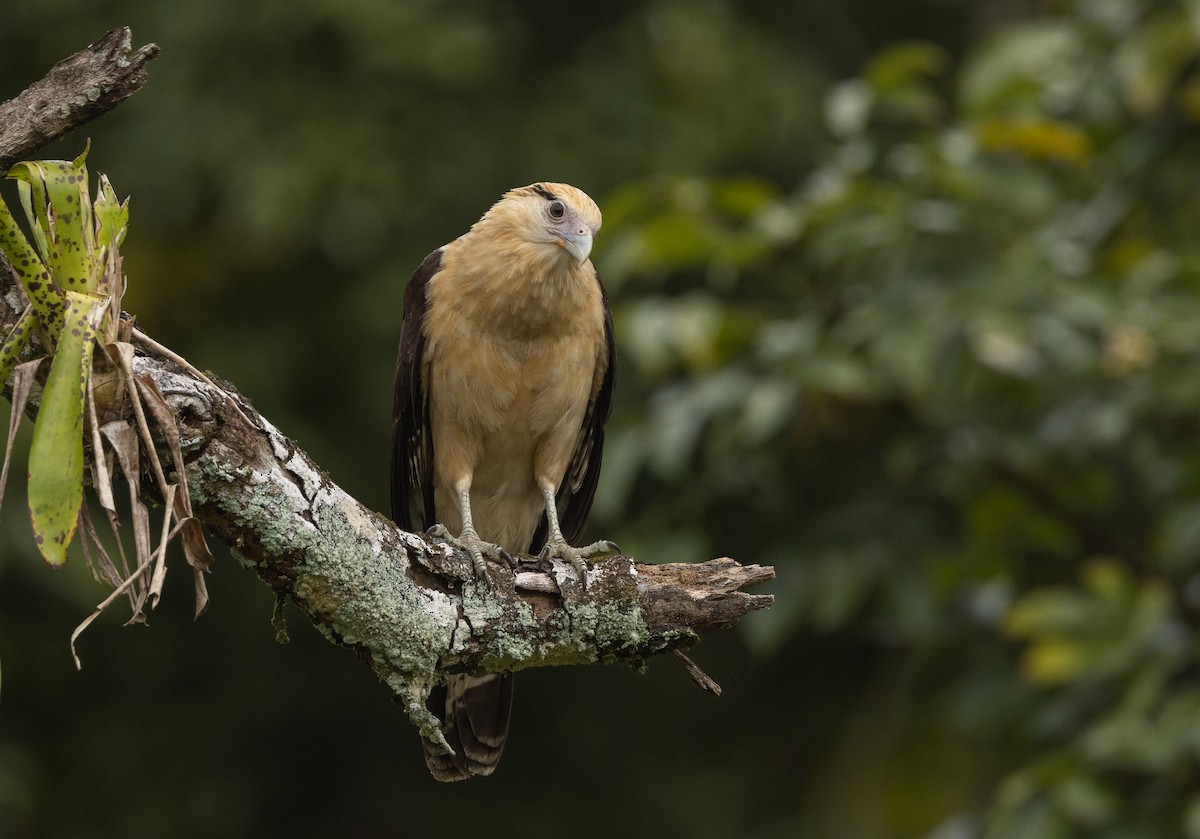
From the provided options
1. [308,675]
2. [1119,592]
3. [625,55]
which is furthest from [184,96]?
[1119,592]

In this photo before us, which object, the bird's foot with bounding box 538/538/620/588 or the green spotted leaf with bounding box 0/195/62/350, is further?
the bird's foot with bounding box 538/538/620/588

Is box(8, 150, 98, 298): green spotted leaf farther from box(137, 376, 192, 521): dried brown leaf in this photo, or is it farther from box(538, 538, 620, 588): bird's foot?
box(538, 538, 620, 588): bird's foot

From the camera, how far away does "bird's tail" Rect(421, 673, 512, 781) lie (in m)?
3.70

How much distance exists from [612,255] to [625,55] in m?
3.68

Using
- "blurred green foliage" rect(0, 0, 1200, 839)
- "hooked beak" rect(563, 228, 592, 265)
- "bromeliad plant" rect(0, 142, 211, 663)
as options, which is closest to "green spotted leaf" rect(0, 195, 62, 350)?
"bromeliad plant" rect(0, 142, 211, 663)

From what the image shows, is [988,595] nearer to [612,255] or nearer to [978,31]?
[612,255]

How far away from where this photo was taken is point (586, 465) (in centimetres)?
441

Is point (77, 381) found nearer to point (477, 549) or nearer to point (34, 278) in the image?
point (34, 278)

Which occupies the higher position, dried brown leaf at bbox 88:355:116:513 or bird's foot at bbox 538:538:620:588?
dried brown leaf at bbox 88:355:116:513

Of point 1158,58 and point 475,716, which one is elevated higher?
point 1158,58

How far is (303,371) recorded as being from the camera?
7.62m

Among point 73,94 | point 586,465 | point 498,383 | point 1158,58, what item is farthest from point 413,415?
point 1158,58

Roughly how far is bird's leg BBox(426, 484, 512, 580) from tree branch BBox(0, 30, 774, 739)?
3 centimetres

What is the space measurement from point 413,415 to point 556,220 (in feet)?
2.41
